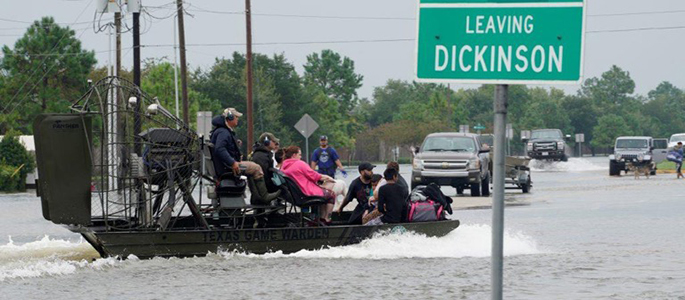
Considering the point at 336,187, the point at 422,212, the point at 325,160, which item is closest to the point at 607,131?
the point at 325,160

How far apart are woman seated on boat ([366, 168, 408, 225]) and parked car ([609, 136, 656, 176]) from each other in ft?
133

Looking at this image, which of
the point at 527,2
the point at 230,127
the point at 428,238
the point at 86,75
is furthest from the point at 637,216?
the point at 86,75

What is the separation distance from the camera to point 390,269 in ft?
54.2

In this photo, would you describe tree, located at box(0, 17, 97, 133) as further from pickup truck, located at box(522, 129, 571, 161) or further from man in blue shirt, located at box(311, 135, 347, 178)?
man in blue shirt, located at box(311, 135, 347, 178)

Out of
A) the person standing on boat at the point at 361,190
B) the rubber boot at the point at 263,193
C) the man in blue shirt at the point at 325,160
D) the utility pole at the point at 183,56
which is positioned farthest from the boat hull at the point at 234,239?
the utility pole at the point at 183,56

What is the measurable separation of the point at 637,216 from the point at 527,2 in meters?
23.5

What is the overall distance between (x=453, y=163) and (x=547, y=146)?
124 feet

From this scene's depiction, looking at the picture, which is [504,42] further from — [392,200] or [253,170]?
[392,200]

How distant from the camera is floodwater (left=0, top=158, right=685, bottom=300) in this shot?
14164mm

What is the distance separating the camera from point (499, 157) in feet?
15.7

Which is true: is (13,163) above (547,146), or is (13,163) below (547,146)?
above

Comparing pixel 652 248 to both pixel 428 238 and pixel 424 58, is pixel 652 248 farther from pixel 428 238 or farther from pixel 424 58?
pixel 424 58

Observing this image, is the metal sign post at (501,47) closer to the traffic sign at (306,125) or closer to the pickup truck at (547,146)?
the traffic sign at (306,125)

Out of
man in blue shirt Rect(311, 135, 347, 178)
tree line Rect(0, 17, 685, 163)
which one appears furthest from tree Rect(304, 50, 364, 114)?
man in blue shirt Rect(311, 135, 347, 178)
